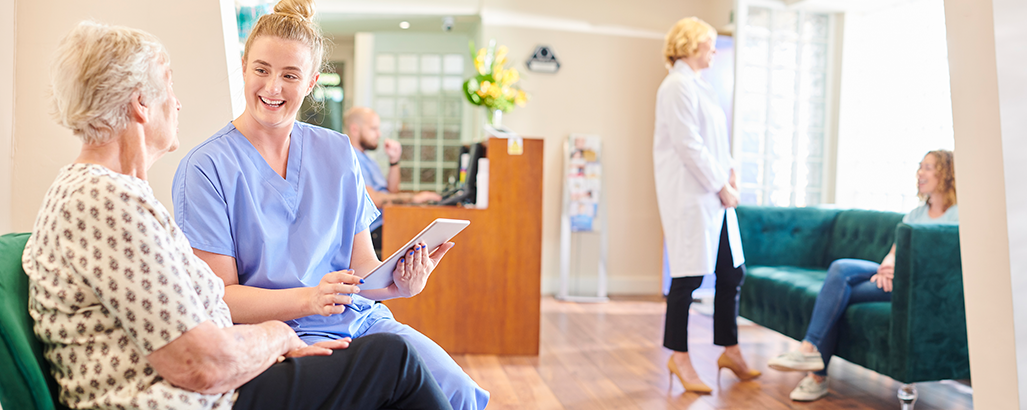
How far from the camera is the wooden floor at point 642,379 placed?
→ 2768mm

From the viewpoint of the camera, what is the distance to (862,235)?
3570 millimetres

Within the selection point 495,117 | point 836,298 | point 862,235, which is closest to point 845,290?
point 836,298

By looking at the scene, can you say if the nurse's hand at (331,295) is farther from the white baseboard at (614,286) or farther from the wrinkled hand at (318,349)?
the white baseboard at (614,286)

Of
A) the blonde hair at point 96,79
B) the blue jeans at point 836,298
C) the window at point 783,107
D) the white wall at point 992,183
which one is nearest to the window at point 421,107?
the window at point 783,107

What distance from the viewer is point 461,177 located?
4.15 m

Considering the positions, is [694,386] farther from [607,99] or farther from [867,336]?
[607,99]

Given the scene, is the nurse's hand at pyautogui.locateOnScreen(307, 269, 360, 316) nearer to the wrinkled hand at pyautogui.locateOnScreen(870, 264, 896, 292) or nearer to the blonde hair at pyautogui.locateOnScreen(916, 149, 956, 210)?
the wrinkled hand at pyautogui.locateOnScreen(870, 264, 896, 292)

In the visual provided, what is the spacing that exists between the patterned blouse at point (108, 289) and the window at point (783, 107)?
4353 millimetres

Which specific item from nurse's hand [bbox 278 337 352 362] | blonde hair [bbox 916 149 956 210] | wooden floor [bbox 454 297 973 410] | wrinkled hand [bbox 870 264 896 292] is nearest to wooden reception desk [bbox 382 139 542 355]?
wooden floor [bbox 454 297 973 410]

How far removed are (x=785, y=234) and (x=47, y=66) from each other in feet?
11.3

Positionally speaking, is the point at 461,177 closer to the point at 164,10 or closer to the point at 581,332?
the point at 581,332

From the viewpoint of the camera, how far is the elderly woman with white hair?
919mm

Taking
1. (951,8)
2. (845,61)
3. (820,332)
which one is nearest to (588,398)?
(820,332)

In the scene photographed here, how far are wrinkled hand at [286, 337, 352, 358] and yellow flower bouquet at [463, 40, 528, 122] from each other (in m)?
3.59
